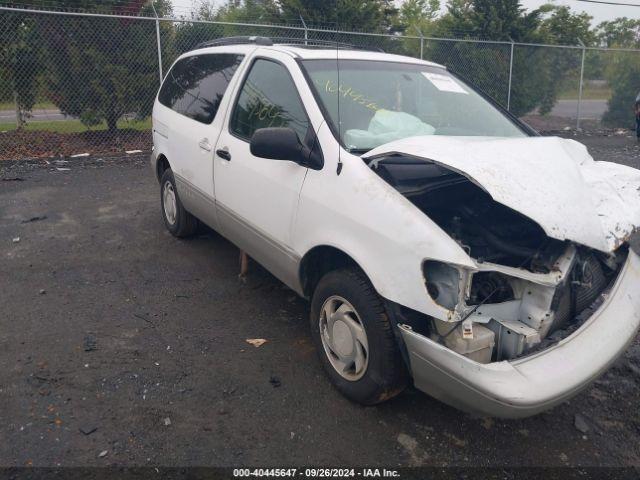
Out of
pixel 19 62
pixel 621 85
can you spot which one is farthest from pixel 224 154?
pixel 621 85

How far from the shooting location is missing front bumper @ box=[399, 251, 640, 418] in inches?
94.0

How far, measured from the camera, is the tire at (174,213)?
217 inches

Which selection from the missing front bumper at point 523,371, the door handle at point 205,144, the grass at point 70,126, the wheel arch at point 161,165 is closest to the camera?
the missing front bumper at point 523,371

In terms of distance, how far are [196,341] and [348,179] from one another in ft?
5.39

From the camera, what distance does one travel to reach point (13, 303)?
4305 mm

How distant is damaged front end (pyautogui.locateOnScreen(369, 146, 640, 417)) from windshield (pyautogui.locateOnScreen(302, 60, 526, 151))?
0.51 metres

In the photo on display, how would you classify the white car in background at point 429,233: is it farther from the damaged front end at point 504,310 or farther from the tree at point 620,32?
the tree at point 620,32

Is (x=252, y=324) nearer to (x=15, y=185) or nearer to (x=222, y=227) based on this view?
(x=222, y=227)

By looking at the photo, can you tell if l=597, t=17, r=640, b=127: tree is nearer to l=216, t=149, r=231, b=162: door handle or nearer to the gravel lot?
the gravel lot

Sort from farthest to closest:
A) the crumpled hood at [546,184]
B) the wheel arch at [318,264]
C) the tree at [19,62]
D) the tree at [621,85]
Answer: the tree at [621,85]
the tree at [19,62]
the wheel arch at [318,264]
the crumpled hood at [546,184]

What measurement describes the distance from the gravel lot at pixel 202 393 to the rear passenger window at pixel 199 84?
1426 mm

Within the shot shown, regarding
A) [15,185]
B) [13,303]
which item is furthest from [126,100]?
[13,303]

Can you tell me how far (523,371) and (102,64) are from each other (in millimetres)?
10140

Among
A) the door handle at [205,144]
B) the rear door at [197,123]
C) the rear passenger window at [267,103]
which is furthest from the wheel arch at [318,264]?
the door handle at [205,144]
